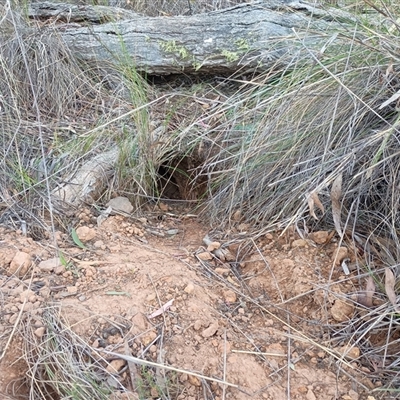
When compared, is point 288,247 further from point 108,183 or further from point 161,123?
point 161,123

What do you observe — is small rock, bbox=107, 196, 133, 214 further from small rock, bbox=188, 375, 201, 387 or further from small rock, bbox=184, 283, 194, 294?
small rock, bbox=188, 375, 201, 387

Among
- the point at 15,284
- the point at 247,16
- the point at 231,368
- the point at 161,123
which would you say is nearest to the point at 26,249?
the point at 15,284

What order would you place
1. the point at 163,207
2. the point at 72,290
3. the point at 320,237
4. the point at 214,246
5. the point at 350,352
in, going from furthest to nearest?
the point at 163,207
the point at 214,246
the point at 320,237
the point at 72,290
the point at 350,352

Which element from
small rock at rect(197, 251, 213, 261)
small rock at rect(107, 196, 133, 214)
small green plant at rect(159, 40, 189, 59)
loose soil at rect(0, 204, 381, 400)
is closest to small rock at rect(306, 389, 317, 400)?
loose soil at rect(0, 204, 381, 400)

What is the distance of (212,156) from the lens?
207cm

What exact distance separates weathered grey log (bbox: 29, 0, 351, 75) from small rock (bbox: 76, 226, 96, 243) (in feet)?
3.26

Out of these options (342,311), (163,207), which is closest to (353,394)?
(342,311)

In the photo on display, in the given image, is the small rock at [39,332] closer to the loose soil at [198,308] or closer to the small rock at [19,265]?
the loose soil at [198,308]

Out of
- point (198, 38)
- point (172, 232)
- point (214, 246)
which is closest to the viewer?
point (214, 246)

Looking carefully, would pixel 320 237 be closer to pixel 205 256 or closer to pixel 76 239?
pixel 205 256

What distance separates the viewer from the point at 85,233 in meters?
1.73

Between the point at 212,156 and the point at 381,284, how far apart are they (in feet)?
2.95

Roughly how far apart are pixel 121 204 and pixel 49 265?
19.0 inches

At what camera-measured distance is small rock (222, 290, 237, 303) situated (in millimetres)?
1534
